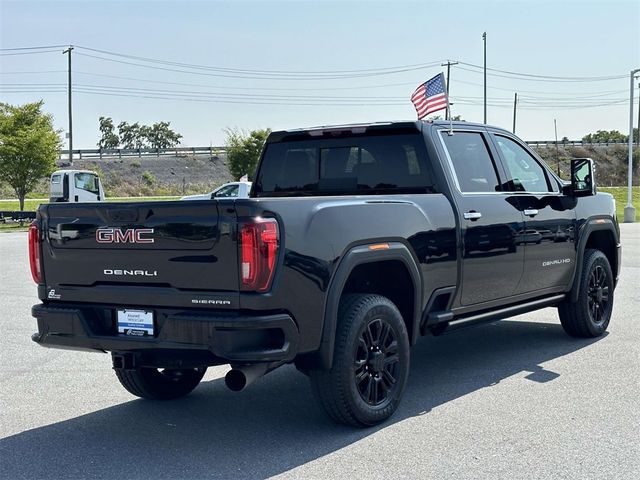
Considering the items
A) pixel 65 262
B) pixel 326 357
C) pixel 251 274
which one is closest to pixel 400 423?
pixel 326 357

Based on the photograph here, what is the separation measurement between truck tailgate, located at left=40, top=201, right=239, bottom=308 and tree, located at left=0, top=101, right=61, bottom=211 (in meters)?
35.1

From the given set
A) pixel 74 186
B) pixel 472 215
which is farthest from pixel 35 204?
pixel 472 215

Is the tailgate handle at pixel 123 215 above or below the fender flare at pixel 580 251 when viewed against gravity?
above

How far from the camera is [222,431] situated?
518 centimetres

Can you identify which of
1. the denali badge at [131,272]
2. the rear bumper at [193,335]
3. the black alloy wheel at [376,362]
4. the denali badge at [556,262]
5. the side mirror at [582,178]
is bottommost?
the black alloy wheel at [376,362]

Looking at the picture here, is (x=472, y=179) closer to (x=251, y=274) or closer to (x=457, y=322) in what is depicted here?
(x=457, y=322)

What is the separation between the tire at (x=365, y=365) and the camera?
4906 millimetres

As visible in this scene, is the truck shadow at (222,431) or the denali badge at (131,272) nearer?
the truck shadow at (222,431)

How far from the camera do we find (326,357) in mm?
4793

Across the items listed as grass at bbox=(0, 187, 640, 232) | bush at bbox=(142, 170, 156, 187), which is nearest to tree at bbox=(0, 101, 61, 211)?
grass at bbox=(0, 187, 640, 232)

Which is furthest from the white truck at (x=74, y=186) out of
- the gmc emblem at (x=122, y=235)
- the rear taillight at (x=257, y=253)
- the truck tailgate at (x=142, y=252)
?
the rear taillight at (x=257, y=253)

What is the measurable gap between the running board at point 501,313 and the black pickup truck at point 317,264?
0.02m

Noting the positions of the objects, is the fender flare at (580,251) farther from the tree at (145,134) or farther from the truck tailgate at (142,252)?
the tree at (145,134)

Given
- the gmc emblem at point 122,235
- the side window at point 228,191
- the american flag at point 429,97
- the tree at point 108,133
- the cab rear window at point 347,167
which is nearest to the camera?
the gmc emblem at point 122,235
